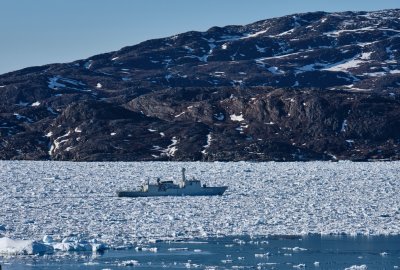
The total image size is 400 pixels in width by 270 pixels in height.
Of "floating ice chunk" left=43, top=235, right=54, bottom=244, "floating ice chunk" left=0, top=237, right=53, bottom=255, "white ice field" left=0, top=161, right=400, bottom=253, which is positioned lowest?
"floating ice chunk" left=0, top=237, right=53, bottom=255

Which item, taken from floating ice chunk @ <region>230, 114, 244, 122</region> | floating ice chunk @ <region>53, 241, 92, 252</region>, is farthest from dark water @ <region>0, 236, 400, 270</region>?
floating ice chunk @ <region>230, 114, 244, 122</region>

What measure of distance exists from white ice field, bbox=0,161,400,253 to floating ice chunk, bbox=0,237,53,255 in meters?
0.06

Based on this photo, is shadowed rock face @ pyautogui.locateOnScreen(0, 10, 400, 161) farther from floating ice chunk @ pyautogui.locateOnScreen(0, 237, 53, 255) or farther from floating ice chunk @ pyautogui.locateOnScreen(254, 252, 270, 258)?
floating ice chunk @ pyautogui.locateOnScreen(0, 237, 53, 255)

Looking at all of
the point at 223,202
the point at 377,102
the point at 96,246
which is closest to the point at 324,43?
the point at 377,102

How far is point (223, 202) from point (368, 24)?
16217 cm

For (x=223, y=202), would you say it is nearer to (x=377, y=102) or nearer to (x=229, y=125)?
(x=229, y=125)

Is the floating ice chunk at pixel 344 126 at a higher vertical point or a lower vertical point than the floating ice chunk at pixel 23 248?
higher

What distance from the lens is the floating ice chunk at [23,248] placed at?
26.4 m

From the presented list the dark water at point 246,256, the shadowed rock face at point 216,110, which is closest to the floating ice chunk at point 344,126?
the shadowed rock face at point 216,110

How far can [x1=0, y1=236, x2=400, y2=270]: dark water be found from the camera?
24.7 meters

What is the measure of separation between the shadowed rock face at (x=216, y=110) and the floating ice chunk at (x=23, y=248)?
57.4m

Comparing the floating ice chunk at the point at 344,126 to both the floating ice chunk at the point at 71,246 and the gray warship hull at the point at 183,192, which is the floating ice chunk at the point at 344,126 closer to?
the gray warship hull at the point at 183,192

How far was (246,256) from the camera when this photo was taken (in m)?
26.2

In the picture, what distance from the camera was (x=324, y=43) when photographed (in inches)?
7254
